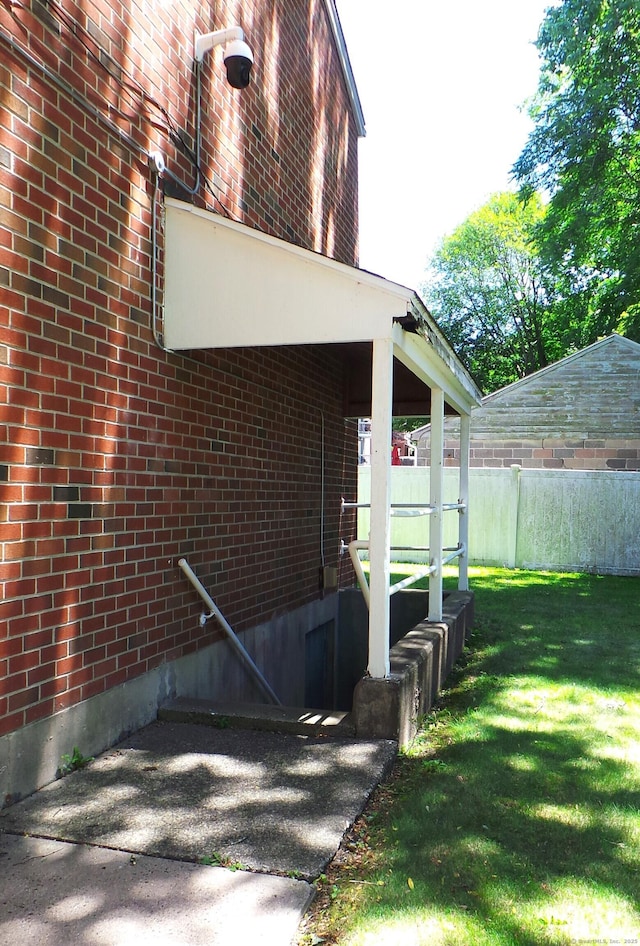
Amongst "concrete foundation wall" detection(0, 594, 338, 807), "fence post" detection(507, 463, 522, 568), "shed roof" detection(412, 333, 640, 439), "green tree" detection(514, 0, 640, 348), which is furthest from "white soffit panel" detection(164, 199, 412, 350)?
"shed roof" detection(412, 333, 640, 439)

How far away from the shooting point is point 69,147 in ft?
10.2

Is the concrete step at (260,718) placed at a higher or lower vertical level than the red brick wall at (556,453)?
lower

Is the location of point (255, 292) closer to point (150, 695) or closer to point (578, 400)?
point (150, 695)

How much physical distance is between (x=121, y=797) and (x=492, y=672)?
336cm

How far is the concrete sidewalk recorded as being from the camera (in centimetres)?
206

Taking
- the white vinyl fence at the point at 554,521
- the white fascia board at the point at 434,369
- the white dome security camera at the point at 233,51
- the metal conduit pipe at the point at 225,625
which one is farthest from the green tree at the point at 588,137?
the metal conduit pipe at the point at 225,625

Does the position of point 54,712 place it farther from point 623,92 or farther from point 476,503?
point 623,92

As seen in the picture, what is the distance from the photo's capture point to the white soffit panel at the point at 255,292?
364 cm

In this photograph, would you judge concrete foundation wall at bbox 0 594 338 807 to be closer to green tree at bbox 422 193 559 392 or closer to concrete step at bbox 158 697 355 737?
concrete step at bbox 158 697 355 737

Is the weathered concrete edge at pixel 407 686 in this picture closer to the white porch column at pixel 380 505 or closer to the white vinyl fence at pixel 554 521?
the white porch column at pixel 380 505

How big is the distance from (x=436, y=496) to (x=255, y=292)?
2.24 m

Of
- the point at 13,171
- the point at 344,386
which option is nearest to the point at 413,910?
the point at 13,171

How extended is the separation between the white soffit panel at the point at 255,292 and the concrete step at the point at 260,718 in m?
1.93

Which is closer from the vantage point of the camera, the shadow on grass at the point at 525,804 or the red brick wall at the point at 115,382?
the shadow on grass at the point at 525,804
